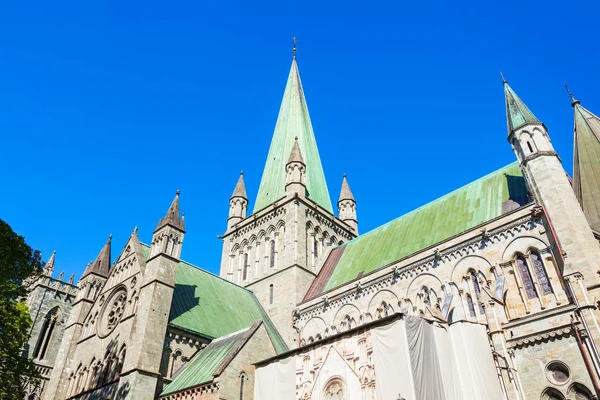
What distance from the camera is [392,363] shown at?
16.0 meters

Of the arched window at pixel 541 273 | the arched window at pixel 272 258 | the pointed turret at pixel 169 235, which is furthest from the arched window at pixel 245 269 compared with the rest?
the arched window at pixel 541 273

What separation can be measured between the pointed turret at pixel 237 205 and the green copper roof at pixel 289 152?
148cm

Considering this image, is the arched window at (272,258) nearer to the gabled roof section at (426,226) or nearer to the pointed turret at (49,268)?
the gabled roof section at (426,226)

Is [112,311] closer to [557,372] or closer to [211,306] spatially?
[211,306]

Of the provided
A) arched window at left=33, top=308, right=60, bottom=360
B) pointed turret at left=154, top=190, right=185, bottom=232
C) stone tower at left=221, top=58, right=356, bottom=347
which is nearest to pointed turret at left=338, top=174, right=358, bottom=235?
stone tower at left=221, top=58, right=356, bottom=347

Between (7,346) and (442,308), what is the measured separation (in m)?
17.5

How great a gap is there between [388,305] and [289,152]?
2008cm

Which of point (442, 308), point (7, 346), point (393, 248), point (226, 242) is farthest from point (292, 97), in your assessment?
point (7, 346)

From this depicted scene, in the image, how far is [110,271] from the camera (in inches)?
1048

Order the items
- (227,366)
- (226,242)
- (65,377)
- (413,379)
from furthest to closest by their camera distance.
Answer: (226,242), (65,377), (227,366), (413,379)

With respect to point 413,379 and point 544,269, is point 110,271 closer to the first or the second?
point 413,379

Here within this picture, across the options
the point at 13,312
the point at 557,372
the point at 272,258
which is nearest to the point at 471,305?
the point at 557,372

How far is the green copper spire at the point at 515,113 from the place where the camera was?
69.6 feet

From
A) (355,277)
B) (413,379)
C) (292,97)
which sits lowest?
(413,379)
